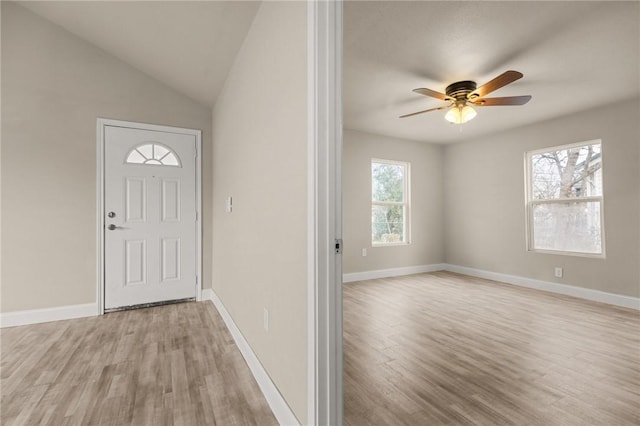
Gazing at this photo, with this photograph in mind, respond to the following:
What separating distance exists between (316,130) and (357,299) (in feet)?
9.78

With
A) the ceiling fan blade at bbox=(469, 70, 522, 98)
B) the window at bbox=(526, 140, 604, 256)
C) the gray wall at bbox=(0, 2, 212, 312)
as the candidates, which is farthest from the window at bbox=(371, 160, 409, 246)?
the gray wall at bbox=(0, 2, 212, 312)

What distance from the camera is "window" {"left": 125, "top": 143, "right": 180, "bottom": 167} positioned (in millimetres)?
3352

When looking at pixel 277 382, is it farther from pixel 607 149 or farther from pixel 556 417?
pixel 607 149

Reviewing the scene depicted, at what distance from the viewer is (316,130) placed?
4.06 ft

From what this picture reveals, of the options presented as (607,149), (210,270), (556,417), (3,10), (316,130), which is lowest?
(556,417)

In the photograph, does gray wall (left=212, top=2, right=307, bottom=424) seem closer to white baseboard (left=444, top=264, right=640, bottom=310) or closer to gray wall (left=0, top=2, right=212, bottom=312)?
gray wall (left=0, top=2, right=212, bottom=312)

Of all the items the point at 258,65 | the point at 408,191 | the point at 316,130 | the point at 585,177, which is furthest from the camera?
the point at 408,191

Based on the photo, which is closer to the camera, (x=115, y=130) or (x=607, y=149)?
(x=115, y=130)

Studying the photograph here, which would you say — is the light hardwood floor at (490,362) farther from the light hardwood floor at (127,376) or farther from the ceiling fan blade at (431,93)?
the ceiling fan blade at (431,93)

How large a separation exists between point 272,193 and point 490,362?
6.37ft

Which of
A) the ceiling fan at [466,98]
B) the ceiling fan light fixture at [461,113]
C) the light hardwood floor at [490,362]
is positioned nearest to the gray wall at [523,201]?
the light hardwood floor at [490,362]

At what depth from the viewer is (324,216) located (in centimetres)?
124

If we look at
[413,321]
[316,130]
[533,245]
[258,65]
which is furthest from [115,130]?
[533,245]

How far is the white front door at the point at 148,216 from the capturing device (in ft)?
10.6
